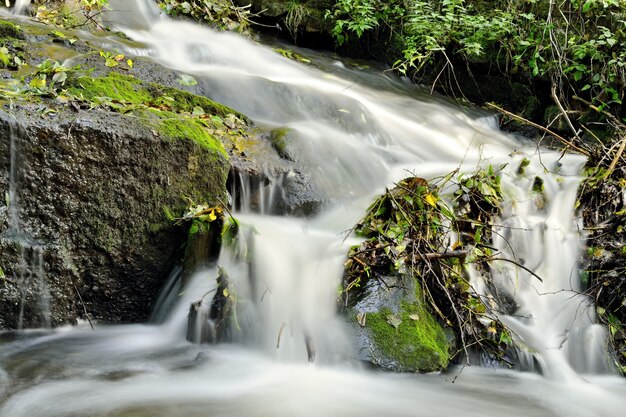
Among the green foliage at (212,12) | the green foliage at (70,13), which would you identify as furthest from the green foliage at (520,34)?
the green foliage at (70,13)

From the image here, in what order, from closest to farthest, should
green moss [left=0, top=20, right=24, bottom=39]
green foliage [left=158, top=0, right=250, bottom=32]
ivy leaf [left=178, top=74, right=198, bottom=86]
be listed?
green moss [left=0, top=20, right=24, bottom=39]
ivy leaf [left=178, top=74, right=198, bottom=86]
green foliage [left=158, top=0, right=250, bottom=32]

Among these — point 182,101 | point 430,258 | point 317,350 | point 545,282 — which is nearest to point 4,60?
point 182,101

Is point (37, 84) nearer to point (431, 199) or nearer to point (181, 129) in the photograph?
point (181, 129)

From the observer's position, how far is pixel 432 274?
375 centimetres

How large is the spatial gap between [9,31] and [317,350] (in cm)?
436

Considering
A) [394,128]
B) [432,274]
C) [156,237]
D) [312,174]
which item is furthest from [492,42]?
[156,237]

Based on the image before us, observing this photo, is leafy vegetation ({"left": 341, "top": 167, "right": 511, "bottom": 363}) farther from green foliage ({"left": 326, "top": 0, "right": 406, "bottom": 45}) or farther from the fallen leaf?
green foliage ({"left": 326, "top": 0, "right": 406, "bottom": 45})

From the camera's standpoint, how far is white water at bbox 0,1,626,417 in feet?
9.55

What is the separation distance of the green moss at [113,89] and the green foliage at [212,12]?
14.8ft

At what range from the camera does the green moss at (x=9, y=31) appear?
17.4 feet

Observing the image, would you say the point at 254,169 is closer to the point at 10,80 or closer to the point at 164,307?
the point at 164,307

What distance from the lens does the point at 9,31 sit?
17.5 feet

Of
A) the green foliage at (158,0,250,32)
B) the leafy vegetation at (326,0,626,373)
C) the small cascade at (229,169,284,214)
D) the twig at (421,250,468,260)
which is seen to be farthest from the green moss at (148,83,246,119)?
the green foliage at (158,0,250,32)

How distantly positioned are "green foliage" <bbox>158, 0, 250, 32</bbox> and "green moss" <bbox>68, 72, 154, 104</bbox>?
4.51 m
